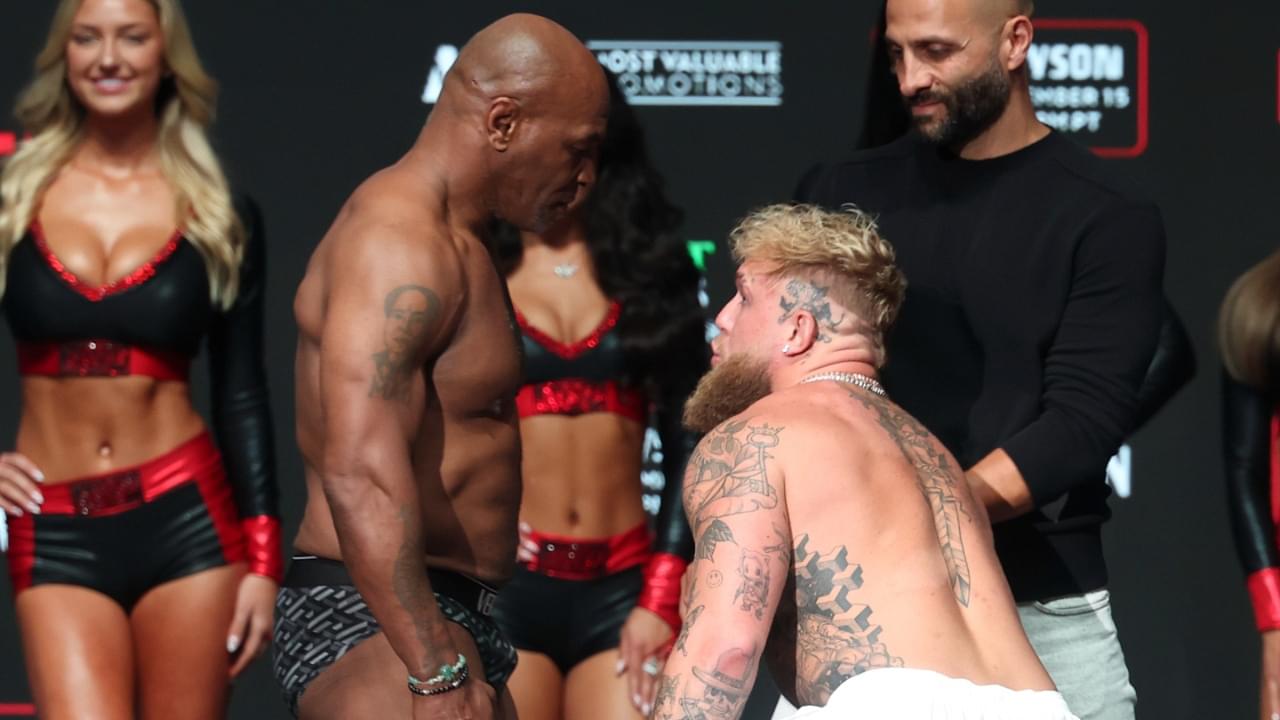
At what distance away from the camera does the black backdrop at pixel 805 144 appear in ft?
15.4

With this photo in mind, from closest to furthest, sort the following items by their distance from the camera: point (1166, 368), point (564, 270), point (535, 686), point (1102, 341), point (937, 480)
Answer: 1. point (937, 480)
2. point (1102, 341)
3. point (535, 686)
4. point (564, 270)
5. point (1166, 368)

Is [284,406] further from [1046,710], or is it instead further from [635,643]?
[1046,710]

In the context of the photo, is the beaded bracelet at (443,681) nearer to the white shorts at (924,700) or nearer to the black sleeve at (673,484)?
the white shorts at (924,700)

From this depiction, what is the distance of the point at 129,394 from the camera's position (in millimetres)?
3793

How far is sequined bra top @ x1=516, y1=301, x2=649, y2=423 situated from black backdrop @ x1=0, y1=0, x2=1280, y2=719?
2.87ft

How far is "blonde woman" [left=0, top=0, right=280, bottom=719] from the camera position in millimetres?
3771

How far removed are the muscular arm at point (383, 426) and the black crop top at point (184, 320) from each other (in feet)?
4.05

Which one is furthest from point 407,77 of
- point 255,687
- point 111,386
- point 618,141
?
point 255,687

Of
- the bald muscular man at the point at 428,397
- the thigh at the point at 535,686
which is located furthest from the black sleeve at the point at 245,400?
the bald muscular man at the point at 428,397

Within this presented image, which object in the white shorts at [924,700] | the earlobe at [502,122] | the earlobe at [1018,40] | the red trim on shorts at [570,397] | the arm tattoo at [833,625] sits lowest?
the red trim on shorts at [570,397]

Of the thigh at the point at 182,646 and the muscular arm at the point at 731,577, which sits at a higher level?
the muscular arm at the point at 731,577

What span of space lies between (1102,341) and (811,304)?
0.63 m

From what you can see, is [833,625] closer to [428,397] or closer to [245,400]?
[428,397]

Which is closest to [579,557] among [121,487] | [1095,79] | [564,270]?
[564,270]
